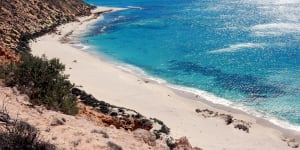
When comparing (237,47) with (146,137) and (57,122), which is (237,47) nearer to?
(146,137)

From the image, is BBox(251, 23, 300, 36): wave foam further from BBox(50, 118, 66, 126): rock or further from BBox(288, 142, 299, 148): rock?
BBox(50, 118, 66, 126): rock

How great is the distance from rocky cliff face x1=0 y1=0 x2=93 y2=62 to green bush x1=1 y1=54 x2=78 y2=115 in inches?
961

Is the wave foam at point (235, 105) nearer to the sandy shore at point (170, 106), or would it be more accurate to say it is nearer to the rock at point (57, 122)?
the sandy shore at point (170, 106)

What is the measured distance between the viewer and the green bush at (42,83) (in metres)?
23.0

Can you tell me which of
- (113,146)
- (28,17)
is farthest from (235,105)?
(28,17)

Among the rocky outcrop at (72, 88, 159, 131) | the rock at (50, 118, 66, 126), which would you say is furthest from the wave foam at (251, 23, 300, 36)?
the rock at (50, 118, 66, 126)

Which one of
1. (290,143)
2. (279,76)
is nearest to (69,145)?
(290,143)

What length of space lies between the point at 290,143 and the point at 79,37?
50.6m

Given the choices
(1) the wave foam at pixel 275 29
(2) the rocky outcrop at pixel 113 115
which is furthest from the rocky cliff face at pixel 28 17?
(1) the wave foam at pixel 275 29

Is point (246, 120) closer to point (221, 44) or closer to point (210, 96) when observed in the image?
point (210, 96)

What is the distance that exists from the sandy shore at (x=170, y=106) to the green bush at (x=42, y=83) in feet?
27.4

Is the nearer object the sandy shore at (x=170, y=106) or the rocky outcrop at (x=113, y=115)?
the rocky outcrop at (x=113, y=115)

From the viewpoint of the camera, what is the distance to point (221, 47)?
214 ft

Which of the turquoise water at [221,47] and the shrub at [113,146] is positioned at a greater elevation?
the shrub at [113,146]
